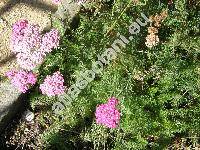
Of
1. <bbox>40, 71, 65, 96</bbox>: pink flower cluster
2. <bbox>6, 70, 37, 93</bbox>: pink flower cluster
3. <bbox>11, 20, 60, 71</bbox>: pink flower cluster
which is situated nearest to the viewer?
<bbox>11, 20, 60, 71</bbox>: pink flower cluster

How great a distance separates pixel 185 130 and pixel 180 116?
16 cm

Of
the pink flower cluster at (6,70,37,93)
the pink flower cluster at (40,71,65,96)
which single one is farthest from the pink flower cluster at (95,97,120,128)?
the pink flower cluster at (6,70,37,93)

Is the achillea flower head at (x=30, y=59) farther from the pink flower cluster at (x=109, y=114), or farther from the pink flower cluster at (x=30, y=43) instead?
the pink flower cluster at (x=109, y=114)

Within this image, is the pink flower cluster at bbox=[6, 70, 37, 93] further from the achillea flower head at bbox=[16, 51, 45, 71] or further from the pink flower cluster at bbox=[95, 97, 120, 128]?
the pink flower cluster at bbox=[95, 97, 120, 128]

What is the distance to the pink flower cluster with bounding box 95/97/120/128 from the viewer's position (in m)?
4.83

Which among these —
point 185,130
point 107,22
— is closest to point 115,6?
point 107,22

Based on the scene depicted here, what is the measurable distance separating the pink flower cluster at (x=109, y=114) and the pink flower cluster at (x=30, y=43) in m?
0.78

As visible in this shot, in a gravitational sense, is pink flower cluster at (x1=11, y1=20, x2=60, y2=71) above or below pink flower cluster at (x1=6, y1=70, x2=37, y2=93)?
above

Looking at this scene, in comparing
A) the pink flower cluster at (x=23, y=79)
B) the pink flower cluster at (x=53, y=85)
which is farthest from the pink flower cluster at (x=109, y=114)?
the pink flower cluster at (x=23, y=79)

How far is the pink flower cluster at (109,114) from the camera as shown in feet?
15.8

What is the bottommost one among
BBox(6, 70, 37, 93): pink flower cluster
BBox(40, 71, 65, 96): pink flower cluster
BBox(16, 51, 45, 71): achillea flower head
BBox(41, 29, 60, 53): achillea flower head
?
BBox(6, 70, 37, 93): pink flower cluster

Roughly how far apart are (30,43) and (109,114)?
3.42ft

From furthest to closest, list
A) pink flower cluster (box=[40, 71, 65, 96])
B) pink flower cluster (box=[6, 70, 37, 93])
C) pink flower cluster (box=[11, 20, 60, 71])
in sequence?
1. pink flower cluster (box=[6, 70, 37, 93])
2. pink flower cluster (box=[40, 71, 65, 96])
3. pink flower cluster (box=[11, 20, 60, 71])

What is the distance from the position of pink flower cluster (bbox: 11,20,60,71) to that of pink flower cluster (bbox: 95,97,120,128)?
2.57ft
